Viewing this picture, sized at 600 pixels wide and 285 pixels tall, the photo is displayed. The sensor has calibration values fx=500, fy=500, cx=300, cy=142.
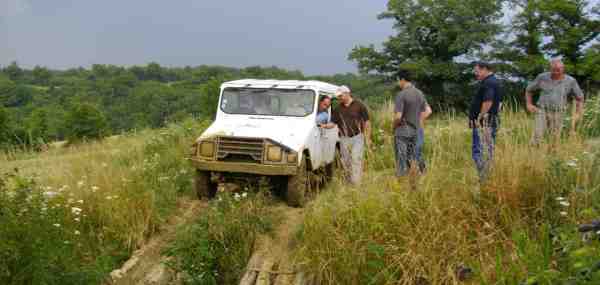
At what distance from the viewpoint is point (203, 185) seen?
6988mm

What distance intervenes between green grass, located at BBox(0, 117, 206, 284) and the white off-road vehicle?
2.90 ft

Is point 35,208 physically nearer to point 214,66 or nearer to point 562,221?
point 562,221

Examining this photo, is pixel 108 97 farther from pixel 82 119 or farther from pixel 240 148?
pixel 240 148

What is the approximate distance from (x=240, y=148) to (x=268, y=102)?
1277mm

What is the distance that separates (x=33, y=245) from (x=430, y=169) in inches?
132

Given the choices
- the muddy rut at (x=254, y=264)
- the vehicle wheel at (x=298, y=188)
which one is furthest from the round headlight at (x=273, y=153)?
the muddy rut at (x=254, y=264)

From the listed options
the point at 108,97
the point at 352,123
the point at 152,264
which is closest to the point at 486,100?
the point at 352,123

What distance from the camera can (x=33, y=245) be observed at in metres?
3.76

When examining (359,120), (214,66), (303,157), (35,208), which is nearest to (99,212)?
(35,208)

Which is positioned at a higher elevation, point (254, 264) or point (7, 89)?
point (7, 89)

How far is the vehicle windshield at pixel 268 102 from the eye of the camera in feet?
24.7

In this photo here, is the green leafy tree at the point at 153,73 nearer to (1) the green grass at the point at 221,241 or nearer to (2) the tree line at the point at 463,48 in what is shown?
(2) the tree line at the point at 463,48

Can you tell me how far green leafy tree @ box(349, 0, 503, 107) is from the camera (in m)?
32.5

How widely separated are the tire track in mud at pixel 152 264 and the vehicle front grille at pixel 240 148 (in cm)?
91
